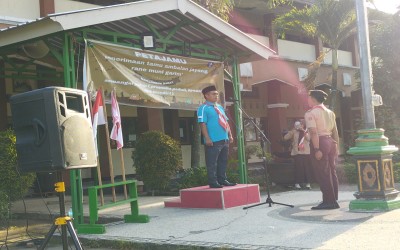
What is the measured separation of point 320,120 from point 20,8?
8430 millimetres

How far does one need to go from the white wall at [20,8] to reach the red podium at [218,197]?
652 centimetres

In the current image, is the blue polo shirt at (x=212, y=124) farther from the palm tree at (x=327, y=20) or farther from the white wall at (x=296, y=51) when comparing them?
the white wall at (x=296, y=51)

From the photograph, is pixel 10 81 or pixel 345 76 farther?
pixel 345 76

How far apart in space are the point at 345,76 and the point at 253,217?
16781mm

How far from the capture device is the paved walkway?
18.5 ft

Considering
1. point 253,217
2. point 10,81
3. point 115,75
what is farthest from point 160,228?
point 10,81

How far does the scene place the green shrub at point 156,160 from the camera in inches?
470

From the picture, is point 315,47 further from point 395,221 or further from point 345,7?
point 395,221

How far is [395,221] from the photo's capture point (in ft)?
21.6

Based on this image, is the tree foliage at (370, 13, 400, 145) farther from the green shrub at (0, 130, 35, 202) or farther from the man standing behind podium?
the green shrub at (0, 130, 35, 202)

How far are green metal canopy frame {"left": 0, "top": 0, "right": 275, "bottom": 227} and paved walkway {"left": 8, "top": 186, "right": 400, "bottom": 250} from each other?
4.50 feet

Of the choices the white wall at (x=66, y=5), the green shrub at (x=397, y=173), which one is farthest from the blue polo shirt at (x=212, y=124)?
the white wall at (x=66, y=5)

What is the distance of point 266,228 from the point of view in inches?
261

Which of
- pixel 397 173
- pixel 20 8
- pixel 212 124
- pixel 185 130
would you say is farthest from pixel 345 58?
pixel 212 124
